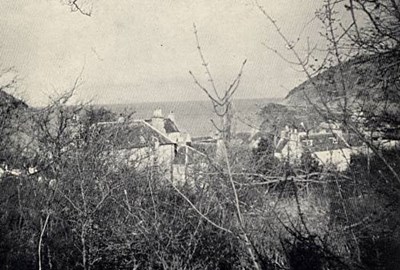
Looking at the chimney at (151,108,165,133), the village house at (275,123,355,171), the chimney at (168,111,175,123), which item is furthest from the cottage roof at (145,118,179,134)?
the village house at (275,123,355,171)

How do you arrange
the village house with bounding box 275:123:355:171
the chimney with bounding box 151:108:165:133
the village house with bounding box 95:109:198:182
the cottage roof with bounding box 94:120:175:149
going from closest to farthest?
the village house with bounding box 275:123:355:171 < the cottage roof with bounding box 94:120:175:149 < the village house with bounding box 95:109:198:182 < the chimney with bounding box 151:108:165:133

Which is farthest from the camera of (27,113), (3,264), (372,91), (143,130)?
(143,130)

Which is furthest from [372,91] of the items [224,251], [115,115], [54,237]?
[115,115]

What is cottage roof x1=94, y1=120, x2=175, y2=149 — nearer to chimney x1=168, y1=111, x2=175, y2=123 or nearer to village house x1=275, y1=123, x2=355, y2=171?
chimney x1=168, y1=111, x2=175, y2=123

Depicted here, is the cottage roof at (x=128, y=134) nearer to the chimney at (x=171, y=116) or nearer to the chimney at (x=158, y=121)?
the chimney at (x=158, y=121)

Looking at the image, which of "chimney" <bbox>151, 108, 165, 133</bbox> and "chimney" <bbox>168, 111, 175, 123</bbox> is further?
"chimney" <bbox>168, 111, 175, 123</bbox>

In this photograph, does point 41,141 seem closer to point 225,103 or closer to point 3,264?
point 3,264

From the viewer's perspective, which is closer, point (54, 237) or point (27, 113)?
point (54, 237)

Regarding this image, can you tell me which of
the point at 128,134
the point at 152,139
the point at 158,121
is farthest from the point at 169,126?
the point at 128,134

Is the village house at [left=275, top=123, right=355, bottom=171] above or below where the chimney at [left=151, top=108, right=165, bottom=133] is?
above
